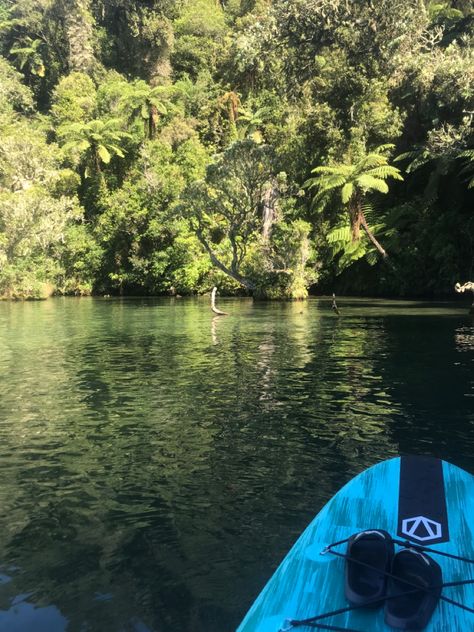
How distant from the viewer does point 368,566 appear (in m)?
3.30

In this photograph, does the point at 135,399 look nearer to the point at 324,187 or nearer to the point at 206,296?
the point at 324,187

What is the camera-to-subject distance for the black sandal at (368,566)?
318cm

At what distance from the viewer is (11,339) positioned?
58.0 feet

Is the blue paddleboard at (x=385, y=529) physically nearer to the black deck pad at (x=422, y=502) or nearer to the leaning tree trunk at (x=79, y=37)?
the black deck pad at (x=422, y=502)

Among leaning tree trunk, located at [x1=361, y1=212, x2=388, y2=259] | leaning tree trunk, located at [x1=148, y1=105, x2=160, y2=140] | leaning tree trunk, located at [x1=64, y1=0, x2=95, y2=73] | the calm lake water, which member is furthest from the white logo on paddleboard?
leaning tree trunk, located at [x1=64, y1=0, x2=95, y2=73]

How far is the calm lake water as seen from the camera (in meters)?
4.20

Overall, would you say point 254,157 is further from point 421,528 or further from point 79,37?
point 79,37

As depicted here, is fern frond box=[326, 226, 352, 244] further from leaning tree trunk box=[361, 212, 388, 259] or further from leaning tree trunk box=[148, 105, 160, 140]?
leaning tree trunk box=[148, 105, 160, 140]

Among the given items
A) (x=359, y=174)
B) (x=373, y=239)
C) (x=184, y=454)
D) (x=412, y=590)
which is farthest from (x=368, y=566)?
(x=373, y=239)

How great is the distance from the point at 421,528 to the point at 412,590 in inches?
30.1

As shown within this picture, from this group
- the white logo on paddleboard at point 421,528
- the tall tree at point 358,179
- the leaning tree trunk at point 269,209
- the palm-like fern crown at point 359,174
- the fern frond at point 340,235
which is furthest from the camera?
the leaning tree trunk at point 269,209

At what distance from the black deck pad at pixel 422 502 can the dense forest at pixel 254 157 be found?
716 inches

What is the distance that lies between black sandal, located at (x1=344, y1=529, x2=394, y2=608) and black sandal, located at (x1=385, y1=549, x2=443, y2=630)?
6 centimetres

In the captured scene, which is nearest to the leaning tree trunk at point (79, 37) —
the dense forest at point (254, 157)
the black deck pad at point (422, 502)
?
the dense forest at point (254, 157)
